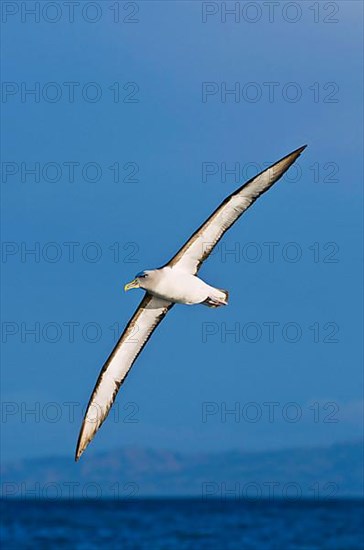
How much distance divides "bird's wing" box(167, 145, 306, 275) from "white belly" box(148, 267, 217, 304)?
11.7 inches

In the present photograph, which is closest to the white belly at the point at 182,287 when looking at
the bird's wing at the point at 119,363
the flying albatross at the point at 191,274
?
the flying albatross at the point at 191,274

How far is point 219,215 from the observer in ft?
74.2

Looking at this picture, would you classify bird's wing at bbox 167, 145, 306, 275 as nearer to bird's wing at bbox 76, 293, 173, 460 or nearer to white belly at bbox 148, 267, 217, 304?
white belly at bbox 148, 267, 217, 304

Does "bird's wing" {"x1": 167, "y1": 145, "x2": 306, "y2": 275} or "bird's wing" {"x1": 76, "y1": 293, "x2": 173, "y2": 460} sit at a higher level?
"bird's wing" {"x1": 167, "y1": 145, "x2": 306, "y2": 275}
